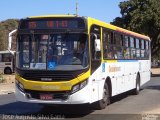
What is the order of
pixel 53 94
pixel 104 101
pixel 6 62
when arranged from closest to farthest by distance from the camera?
pixel 53 94
pixel 104 101
pixel 6 62

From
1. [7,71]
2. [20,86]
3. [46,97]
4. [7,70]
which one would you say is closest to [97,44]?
[46,97]

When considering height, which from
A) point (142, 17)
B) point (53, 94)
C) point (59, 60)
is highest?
point (142, 17)

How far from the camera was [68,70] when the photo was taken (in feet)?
43.7

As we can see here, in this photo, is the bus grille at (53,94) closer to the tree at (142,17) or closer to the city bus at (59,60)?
the city bus at (59,60)

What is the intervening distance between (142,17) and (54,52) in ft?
116

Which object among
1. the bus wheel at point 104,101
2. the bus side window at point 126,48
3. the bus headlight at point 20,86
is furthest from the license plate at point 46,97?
the bus side window at point 126,48

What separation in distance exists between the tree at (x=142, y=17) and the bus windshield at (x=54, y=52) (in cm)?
3439

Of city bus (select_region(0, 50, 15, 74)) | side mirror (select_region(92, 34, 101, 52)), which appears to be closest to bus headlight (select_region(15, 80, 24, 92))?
side mirror (select_region(92, 34, 101, 52))

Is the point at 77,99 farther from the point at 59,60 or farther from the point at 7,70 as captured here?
the point at 7,70

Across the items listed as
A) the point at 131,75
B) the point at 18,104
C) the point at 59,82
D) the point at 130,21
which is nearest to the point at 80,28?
the point at 59,82

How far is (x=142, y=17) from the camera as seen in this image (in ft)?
158

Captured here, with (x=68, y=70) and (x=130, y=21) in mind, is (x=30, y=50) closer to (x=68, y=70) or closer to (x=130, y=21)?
(x=68, y=70)

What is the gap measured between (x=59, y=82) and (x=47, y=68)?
572mm

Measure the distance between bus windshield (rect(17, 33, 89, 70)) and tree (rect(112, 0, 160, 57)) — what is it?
113 feet
